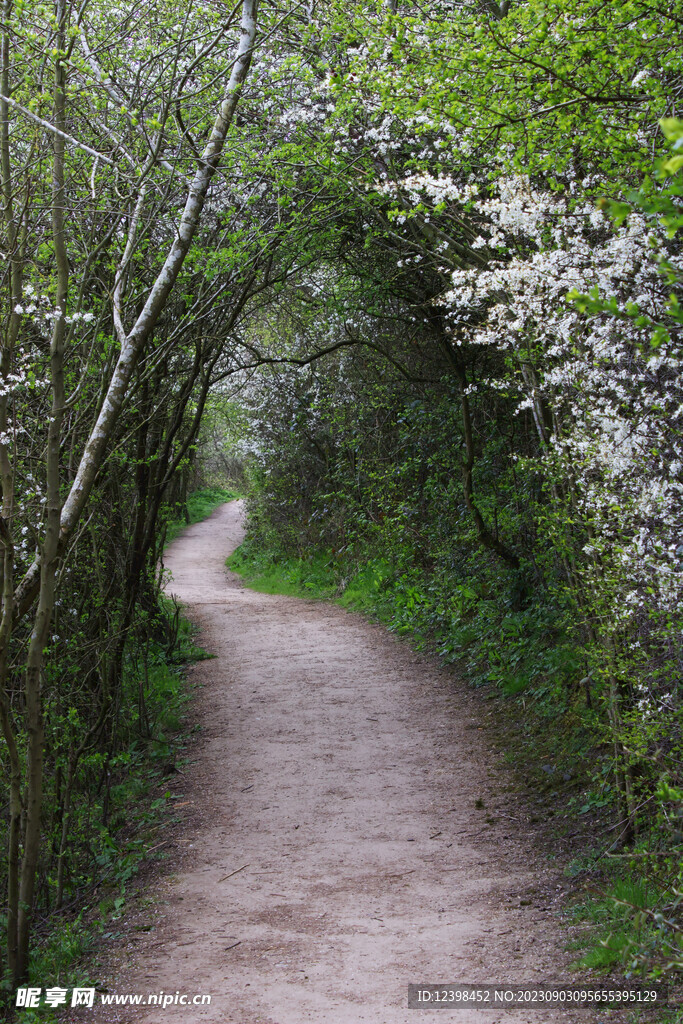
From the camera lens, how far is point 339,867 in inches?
209

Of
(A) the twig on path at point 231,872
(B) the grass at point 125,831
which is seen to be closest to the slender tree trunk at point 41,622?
(B) the grass at point 125,831

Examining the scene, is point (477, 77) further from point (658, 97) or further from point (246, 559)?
point (246, 559)

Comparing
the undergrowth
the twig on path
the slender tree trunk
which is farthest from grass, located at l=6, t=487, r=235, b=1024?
the undergrowth

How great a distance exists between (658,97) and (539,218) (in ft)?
2.80

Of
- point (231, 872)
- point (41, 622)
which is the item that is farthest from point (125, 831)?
point (41, 622)

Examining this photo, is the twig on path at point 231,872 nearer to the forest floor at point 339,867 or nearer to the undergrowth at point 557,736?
the forest floor at point 339,867

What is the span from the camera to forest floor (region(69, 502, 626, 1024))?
3893 millimetres

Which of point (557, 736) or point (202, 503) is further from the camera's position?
point (202, 503)

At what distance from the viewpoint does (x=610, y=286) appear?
403cm

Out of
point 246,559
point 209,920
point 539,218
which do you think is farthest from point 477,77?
point 246,559

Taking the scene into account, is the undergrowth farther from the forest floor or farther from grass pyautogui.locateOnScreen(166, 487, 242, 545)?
grass pyautogui.locateOnScreen(166, 487, 242, 545)

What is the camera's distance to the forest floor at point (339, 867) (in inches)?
153

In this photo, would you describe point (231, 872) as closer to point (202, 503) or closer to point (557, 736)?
point (557, 736)

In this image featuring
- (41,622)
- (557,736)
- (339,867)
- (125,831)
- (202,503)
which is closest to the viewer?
(41,622)
